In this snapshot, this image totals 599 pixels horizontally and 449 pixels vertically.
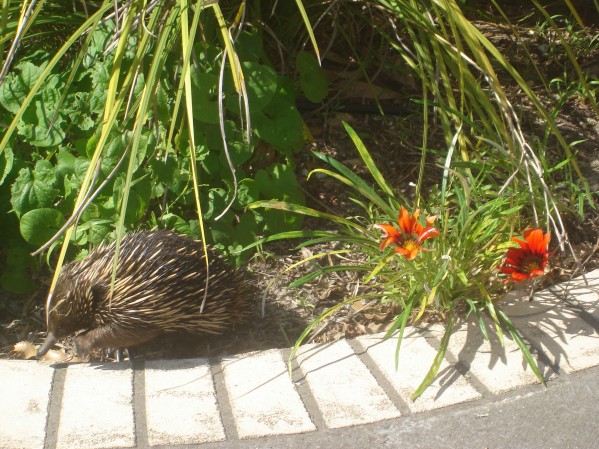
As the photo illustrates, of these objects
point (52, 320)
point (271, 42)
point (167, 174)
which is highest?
point (271, 42)

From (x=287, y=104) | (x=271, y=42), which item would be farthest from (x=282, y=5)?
(x=287, y=104)

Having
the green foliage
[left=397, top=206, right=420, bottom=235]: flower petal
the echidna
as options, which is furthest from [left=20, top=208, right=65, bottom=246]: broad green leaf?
[left=397, top=206, right=420, bottom=235]: flower petal

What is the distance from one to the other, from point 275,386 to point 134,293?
31.1 inches

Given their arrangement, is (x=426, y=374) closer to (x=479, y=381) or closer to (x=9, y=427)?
(x=479, y=381)

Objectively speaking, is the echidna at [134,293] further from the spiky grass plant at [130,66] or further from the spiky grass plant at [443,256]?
the spiky grass plant at [443,256]

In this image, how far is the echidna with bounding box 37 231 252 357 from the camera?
3.55 meters

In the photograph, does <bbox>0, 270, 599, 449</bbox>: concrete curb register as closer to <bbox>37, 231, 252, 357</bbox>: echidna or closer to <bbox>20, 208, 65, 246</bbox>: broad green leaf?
<bbox>37, 231, 252, 357</bbox>: echidna

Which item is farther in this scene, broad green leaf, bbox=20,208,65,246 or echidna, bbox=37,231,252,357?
broad green leaf, bbox=20,208,65,246

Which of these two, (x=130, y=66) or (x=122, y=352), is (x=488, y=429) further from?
(x=130, y=66)

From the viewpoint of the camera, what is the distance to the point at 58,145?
399 cm

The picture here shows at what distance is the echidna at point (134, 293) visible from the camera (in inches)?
140

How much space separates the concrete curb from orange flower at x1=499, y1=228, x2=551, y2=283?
275mm

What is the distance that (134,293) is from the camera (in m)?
3.58

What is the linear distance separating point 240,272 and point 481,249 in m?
1.03
